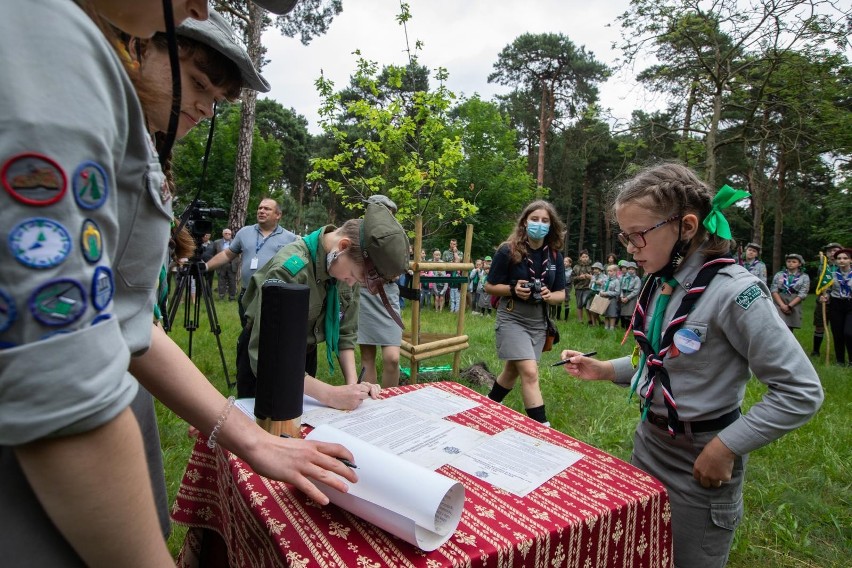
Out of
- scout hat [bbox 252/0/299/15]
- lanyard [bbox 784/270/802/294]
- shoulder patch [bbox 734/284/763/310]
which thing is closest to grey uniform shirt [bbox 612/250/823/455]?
shoulder patch [bbox 734/284/763/310]

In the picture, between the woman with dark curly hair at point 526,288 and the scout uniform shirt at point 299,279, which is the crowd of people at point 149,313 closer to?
the scout uniform shirt at point 299,279

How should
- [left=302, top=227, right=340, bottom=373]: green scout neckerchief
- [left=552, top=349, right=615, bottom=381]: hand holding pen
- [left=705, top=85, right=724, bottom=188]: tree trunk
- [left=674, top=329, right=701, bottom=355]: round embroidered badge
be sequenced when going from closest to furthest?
[left=674, top=329, right=701, bottom=355]: round embroidered badge → [left=552, top=349, right=615, bottom=381]: hand holding pen → [left=302, top=227, right=340, bottom=373]: green scout neckerchief → [left=705, top=85, right=724, bottom=188]: tree trunk

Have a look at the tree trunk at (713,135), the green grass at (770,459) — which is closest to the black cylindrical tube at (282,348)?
the green grass at (770,459)

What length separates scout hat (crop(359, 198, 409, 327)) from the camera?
2410 mm

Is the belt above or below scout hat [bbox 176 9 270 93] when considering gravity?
below

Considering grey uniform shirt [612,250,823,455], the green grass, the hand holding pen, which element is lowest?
the green grass

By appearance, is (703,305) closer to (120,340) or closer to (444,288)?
(120,340)

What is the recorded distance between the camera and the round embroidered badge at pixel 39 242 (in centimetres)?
42

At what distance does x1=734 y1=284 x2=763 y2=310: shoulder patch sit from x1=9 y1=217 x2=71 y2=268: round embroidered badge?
177 cm

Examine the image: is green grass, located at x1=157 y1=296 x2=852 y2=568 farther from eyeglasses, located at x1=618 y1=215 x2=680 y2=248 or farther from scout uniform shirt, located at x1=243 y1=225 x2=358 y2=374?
eyeglasses, located at x1=618 y1=215 x2=680 y2=248

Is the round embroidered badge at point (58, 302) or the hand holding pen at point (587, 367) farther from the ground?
the round embroidered badge at point (58, 302)

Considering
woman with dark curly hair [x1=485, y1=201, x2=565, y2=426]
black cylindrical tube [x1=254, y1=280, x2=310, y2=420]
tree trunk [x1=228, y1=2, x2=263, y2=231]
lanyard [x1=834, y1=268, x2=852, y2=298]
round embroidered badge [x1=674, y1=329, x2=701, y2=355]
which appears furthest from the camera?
tree trunk [x1=228, y1=2, x2=263, y2=231]

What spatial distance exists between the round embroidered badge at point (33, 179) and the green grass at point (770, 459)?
2583mm

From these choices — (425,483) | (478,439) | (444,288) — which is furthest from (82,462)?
(444,288)
